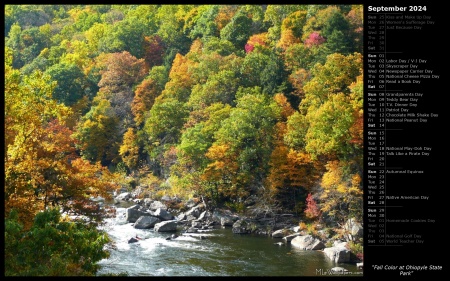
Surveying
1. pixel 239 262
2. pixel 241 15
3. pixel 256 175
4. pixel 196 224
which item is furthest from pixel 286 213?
pixel 241 15

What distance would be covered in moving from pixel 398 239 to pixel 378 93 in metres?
3.28

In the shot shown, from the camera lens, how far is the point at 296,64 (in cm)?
4578

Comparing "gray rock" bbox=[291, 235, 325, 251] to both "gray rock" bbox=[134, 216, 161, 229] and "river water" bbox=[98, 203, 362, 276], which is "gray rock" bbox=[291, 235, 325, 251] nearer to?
"river water" bbox=[98, 203, 362, 276]

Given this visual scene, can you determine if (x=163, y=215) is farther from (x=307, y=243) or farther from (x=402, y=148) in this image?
(x=402, y=148)

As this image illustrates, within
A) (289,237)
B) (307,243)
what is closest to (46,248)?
(307,243)

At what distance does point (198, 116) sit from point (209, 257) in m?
21.8

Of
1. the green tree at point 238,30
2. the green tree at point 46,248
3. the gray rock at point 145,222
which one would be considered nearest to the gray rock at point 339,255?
the gray rock at point 145,222

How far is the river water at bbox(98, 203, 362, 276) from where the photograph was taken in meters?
25.8

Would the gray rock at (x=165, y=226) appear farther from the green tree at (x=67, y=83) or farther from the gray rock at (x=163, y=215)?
the green tree at (x=67, y=83)

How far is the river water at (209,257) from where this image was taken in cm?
2580

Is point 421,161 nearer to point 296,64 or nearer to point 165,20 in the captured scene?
point 296,64

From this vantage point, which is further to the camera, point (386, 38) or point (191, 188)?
point (191, 188)

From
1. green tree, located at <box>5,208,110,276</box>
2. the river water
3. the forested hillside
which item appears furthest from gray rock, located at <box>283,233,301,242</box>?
green tree, located at <box>5,208,110,276</box>

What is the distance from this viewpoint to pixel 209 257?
2853cm
